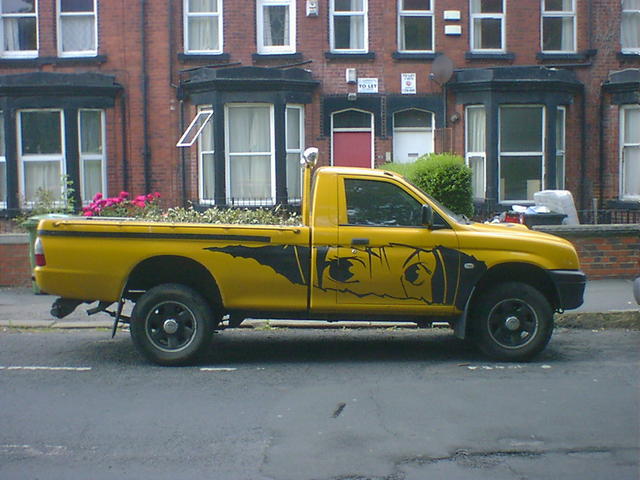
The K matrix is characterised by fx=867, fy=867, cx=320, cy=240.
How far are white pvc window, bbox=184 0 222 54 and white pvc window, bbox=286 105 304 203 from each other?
217 centimetres

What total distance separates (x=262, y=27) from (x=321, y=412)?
44.5ft

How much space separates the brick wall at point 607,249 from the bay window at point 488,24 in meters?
7.06

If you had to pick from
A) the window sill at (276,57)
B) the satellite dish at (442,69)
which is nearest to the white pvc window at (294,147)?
the window sill at (276,57)

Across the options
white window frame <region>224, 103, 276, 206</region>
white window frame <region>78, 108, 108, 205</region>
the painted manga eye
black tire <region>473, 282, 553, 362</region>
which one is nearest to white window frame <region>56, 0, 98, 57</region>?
white window frame <region>78, 108, 108, 205</region>

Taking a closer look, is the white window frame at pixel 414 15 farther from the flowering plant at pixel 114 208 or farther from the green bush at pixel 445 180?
the flowering plant at pixel 114 208

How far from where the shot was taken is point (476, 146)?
1905 cm

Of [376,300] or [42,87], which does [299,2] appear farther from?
[376,300]

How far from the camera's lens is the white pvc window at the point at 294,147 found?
18.6m

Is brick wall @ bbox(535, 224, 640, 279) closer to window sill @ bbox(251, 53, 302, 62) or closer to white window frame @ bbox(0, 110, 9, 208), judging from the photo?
window sill @ bbox(251, 53, 302, 62)

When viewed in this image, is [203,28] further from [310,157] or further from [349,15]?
[310,157]

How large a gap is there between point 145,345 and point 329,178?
240 cm

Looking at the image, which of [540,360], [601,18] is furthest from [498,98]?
[540,360]

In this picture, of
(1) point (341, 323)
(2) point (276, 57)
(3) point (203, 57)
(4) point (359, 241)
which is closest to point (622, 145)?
(2) point (276, 57)

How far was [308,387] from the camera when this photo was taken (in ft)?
24.7
